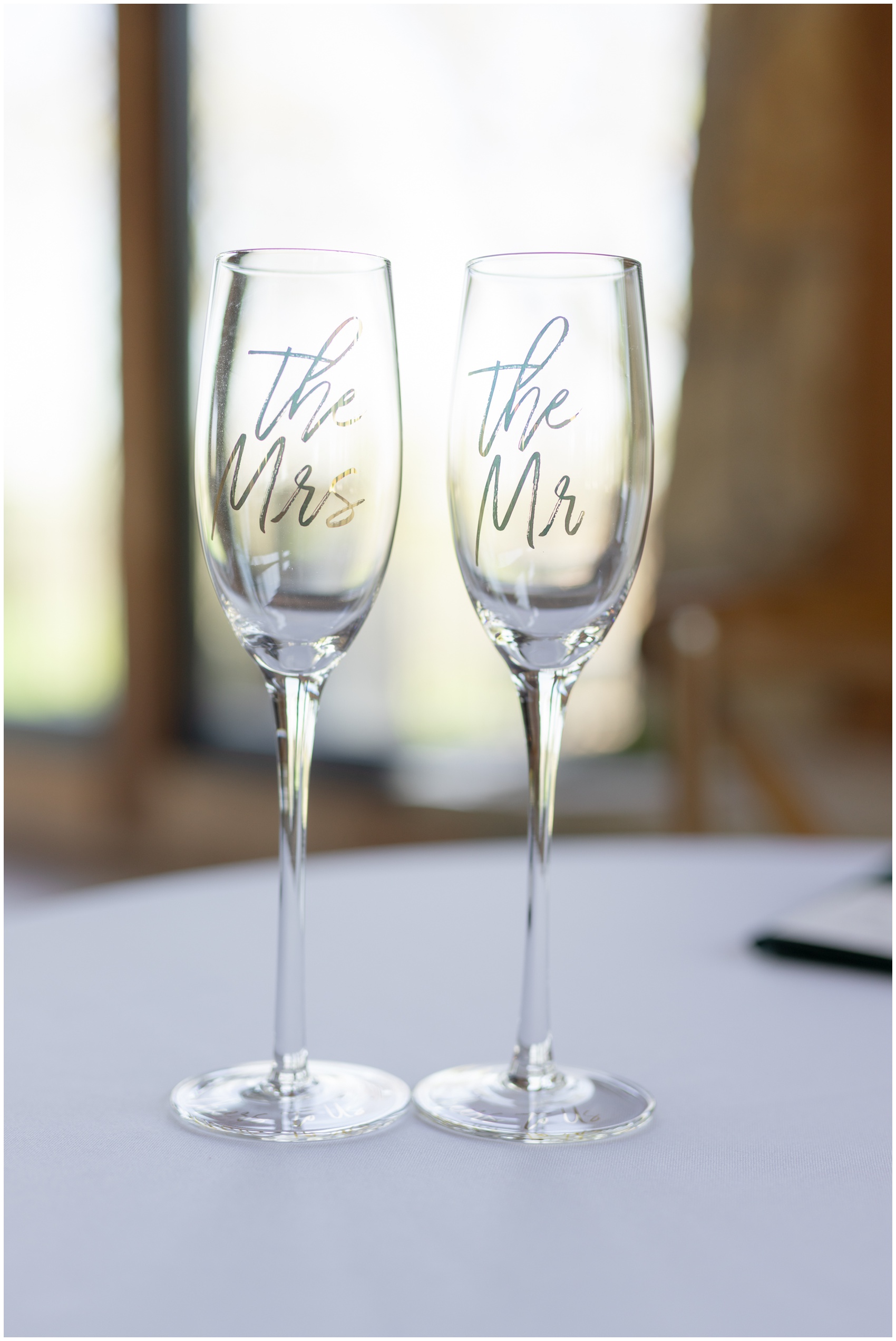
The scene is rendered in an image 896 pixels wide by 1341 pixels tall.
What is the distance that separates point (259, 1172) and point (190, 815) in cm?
309

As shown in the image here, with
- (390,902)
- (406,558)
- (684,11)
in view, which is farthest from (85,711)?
(390,902)

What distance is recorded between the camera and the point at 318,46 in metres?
2.97

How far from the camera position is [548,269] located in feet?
1.41

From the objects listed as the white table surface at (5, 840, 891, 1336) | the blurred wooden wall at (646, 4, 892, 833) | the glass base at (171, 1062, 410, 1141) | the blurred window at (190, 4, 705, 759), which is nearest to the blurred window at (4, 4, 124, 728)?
the blurred window at (190, 4, 705, 759)

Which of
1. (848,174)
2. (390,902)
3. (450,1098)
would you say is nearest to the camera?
(450,1098)

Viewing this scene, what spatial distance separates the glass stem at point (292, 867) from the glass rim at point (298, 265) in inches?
4.8

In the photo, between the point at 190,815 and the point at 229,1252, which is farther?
the point at 190,815

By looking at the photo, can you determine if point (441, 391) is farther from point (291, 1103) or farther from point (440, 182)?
point (291, 1103)

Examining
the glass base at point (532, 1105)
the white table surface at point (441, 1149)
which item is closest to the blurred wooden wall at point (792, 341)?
the white table surface at point (441, 1149)

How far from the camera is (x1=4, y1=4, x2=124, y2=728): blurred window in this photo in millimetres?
3391

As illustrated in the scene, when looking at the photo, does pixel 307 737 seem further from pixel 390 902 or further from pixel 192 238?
pixel 192 238

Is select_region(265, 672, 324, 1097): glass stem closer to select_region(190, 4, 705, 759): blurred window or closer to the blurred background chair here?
the blurred background chair

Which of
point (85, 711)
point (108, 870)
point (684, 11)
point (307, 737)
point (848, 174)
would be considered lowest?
point (108, 870)

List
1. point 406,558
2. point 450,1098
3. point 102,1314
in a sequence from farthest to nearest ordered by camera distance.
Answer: point 406,558
point 450,1098
point 102,1314
